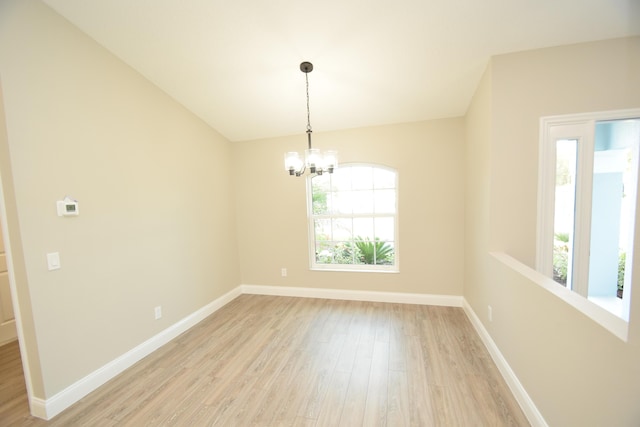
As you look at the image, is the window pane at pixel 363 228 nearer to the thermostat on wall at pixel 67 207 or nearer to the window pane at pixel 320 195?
the window pane at pixel 320 195

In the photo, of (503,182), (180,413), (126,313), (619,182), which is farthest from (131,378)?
(619,182)

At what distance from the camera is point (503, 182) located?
2.23 metres

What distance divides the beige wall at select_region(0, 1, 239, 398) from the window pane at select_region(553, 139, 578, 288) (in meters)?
3.69

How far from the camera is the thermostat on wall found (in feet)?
6.15

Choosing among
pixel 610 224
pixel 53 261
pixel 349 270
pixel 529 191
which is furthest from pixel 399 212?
pixel 53 261

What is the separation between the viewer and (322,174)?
2.43 m

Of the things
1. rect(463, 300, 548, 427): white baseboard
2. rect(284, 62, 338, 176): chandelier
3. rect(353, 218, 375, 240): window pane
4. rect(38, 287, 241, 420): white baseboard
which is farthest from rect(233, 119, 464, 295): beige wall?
rect(284, 62, 338, 176): chandelier

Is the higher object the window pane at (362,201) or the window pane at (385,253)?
the window pane at (362,201)

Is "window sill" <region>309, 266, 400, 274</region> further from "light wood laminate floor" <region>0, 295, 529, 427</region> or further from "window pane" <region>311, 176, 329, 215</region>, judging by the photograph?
"window pane" <region>311, 176, 329, 215</region>

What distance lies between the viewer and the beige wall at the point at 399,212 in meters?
3.25

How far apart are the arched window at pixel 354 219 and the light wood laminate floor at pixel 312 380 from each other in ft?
2.96

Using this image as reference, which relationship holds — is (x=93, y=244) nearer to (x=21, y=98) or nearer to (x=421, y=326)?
(x=21, y=98)

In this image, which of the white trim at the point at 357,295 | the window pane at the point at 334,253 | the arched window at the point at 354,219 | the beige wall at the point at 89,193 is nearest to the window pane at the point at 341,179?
the arched window at the point at 354,219

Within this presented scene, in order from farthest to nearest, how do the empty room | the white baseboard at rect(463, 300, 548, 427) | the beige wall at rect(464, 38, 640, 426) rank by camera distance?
1. the empty room
2. the white baseboard at rect(463, 300, 548, 427)
3. the beige wall at rect(464, 38, 640, 426)
